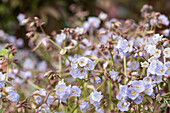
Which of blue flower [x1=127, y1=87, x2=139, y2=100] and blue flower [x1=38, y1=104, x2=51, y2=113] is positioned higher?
blue flower [x1=127, y1=87, x2=139, y2=100]

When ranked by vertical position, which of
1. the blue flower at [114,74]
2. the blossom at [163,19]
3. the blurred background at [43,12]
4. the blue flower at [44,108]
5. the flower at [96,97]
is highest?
the blurred background at [43,12]

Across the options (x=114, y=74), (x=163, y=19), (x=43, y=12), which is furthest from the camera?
(x=43, y=12)

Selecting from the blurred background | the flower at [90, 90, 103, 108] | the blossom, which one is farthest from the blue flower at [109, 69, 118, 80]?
the blurred background

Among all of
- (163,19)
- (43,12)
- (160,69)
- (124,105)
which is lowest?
(124,105)

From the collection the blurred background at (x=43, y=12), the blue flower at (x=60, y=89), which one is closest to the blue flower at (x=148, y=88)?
the blue flower at (x=60, y=89)

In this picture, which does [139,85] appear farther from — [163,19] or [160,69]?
[163,19]

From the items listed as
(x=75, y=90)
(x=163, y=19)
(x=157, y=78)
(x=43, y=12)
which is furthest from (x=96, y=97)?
(x=43, y=12)

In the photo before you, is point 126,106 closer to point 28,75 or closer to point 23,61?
point 28,75

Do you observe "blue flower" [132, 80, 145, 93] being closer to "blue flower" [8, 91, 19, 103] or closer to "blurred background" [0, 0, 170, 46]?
"blue flower" [8, 91, 19, 103]

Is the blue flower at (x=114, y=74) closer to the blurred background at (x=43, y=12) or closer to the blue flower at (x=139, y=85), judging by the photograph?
the blue flower at (x=139, y=85)
